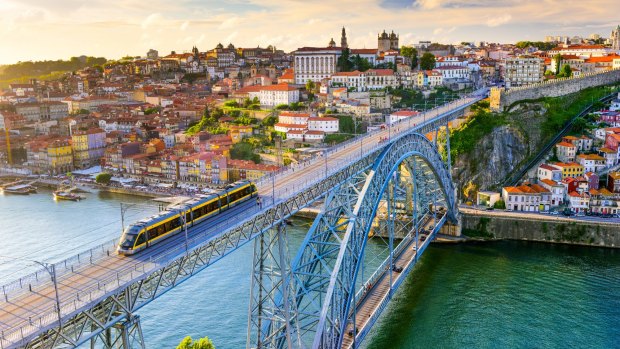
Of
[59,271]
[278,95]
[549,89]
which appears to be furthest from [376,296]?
[278,95]

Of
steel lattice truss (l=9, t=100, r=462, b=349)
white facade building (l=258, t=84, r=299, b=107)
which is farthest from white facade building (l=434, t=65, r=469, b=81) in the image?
steel lattice truss (l=9, t=100, r=462, b=349)

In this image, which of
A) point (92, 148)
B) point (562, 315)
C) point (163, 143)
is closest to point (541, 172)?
point (562, 315)

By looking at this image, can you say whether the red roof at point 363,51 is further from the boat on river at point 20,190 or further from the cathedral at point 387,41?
the boat on river at point 20,190

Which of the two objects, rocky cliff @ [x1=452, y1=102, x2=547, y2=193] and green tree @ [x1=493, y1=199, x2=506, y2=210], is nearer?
green tree @ [x1=493, y1=199, x2=506, y2=210]

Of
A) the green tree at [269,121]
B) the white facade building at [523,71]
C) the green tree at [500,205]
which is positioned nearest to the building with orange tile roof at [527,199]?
the green tree at [500,205]

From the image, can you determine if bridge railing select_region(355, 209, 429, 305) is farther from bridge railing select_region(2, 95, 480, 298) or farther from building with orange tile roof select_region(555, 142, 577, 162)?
building with orange tile roof select_region(555, 142, 577, 162)

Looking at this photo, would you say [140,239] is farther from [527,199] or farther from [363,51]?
[363,51]
